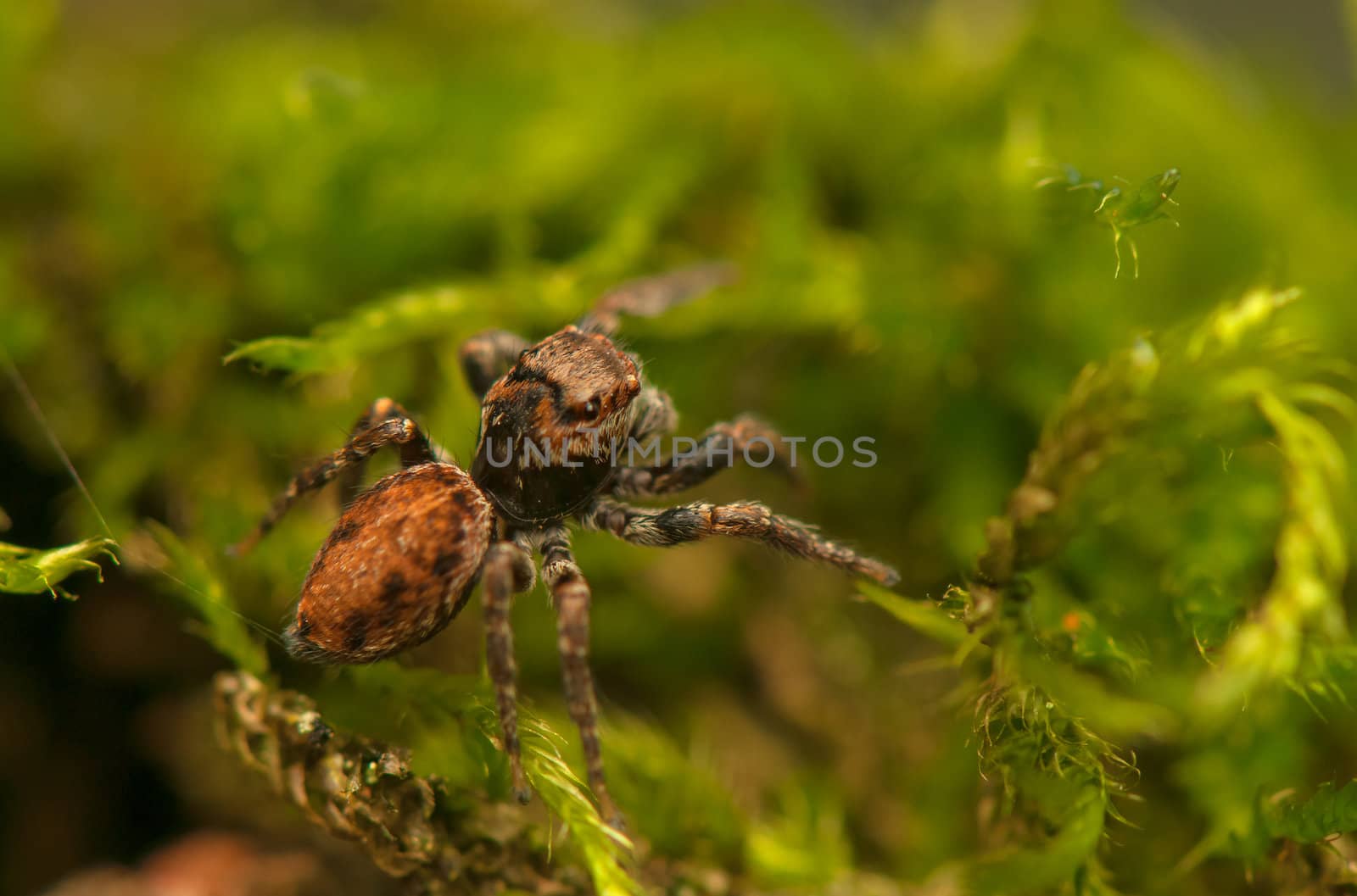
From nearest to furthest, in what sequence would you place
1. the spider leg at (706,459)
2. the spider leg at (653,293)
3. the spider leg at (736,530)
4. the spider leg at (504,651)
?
the spider leg at (504,651) < the spider leg at (736,530) < the spider leg at (706,459) < the spider leg at (653,293)

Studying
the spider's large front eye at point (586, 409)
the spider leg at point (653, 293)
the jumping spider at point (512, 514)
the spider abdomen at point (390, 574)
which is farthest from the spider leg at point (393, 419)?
the spider leg at point (653, 293)

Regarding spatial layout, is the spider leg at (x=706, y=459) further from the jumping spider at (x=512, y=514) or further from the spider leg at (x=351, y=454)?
the spider leg at (x=351, y=454)

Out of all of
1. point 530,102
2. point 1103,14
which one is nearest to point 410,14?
point 530,102

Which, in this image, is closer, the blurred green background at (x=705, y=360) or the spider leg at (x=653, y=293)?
the blurred green background at (x=705, y=360)

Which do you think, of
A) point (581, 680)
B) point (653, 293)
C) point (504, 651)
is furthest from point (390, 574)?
point (653, 293)

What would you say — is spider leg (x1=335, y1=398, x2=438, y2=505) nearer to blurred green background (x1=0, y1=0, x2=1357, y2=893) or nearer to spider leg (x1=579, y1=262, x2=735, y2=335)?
blurred green background (x1=0, y1=0, x2=1357, y2=893)

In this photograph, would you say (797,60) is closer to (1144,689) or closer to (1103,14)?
(1103,14)
